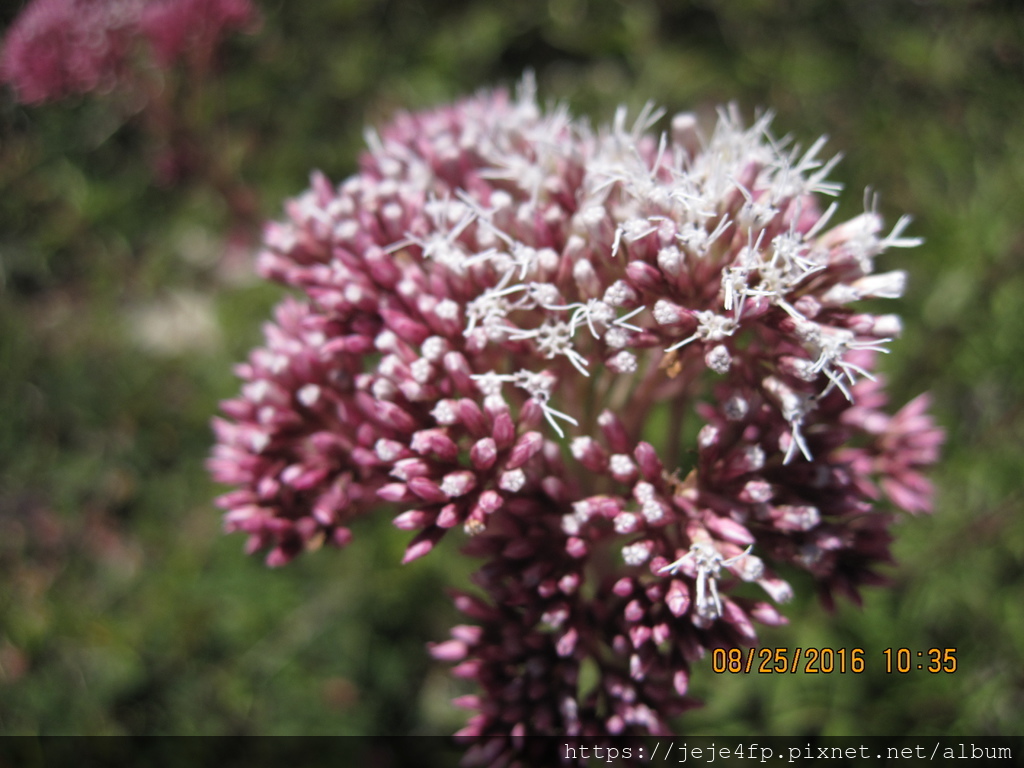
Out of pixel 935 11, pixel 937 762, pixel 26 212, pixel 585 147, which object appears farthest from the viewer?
pixel 26 212

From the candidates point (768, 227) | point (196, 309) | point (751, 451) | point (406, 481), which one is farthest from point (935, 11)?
point (196, 309)

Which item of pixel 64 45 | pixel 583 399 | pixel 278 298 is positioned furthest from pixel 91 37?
pixel 583 399

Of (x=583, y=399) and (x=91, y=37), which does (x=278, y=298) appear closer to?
(x=91, y=37)

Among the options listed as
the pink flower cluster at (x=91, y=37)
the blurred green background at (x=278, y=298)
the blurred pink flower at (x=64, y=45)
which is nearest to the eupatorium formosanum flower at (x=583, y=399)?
the blurred green background at (x=278, y=298)

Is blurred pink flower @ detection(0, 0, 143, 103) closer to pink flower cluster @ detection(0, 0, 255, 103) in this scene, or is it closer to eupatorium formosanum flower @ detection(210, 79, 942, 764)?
pink flower cluster @ detection(0, 0, 255, 103)

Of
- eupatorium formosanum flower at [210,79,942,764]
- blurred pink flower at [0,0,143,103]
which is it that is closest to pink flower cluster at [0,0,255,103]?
blurred pink flower at [0,0,143,103]

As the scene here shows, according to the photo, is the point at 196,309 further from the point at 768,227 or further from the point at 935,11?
the point at 935,11
